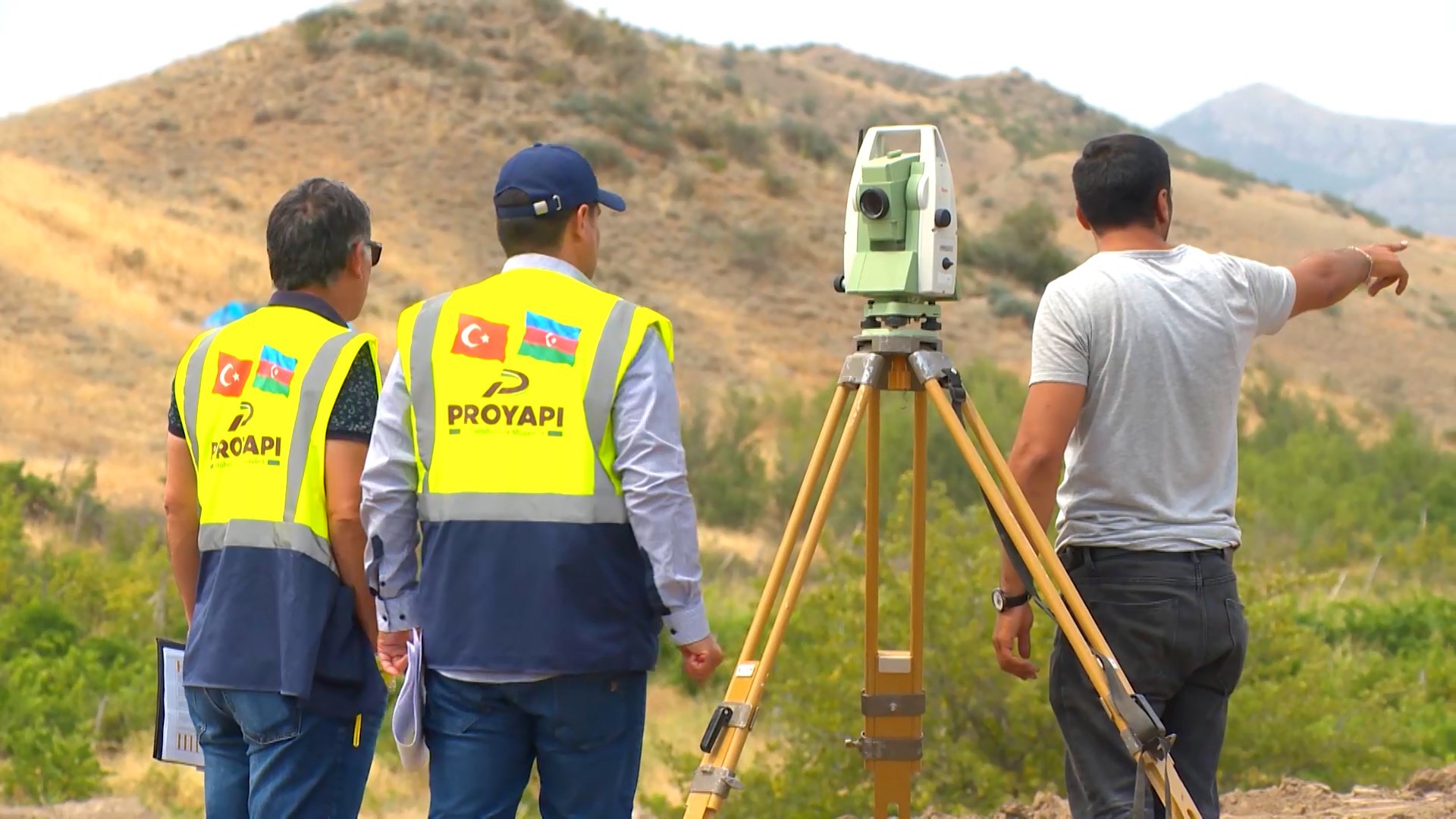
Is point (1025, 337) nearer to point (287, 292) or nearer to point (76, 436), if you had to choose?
point (76, 436)

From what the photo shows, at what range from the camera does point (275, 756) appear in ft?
9.53

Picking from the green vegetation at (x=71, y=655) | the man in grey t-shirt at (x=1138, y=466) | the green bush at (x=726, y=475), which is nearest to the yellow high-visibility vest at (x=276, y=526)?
the man in grey t-shirt at (x=1138, y=466)

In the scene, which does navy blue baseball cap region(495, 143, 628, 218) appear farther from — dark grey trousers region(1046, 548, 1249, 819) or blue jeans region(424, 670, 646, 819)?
dark grey trousers region(1046, 548, 1249, 819)

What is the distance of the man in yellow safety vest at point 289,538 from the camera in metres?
2.91

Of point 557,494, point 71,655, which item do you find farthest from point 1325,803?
Answer: point 71,655

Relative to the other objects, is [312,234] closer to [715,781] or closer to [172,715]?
[172,715]

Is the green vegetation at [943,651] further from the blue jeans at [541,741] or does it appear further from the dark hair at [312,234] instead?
the dark hair at [312,234]

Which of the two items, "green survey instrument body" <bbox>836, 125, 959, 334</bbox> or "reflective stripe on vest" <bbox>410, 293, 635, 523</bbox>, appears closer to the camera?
"reflective stripe on vest" <bbox>410, 293, 635, 523</bbox>

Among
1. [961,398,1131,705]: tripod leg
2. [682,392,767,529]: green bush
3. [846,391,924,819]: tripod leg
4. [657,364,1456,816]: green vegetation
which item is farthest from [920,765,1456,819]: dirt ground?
[682,392,767,529]: green bush

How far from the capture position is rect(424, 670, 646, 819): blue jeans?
2732 mm

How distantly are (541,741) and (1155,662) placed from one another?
47.3 inches

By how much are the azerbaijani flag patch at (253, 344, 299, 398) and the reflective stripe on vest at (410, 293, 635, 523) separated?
33 cm

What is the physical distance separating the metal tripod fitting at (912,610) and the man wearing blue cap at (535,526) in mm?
147

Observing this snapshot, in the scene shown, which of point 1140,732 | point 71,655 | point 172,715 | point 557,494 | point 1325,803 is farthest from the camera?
point 71,655
